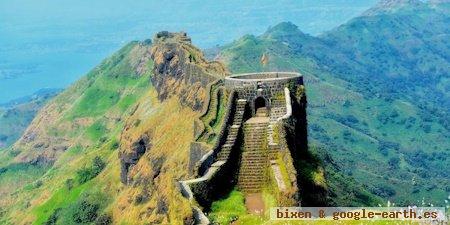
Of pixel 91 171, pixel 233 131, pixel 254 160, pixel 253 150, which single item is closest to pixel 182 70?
pixel 91 171

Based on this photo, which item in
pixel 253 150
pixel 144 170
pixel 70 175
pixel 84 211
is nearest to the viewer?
pixel 253 150

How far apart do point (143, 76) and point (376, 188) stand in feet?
206

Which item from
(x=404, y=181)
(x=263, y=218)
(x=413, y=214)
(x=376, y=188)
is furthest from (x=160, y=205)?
(x=404, y=181)

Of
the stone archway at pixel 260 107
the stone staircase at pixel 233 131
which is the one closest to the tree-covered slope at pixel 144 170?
the stone staircase at pixel 233 131

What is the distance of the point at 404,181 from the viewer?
614 feet

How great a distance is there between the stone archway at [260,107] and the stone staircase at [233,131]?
59 centimetres

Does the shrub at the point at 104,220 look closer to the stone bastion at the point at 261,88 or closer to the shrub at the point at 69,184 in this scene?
the shrub at the point at 69,184

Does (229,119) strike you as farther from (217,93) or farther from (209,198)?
(217,93)

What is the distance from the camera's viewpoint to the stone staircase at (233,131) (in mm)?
37500

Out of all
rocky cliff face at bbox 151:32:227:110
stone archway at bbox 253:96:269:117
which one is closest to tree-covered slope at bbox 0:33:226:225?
rocky cliff face at bbox 151:32:227:110

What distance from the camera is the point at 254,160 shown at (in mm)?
37438

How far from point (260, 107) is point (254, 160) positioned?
3295 mm

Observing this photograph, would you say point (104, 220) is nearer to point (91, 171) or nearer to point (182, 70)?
point (182, 70)

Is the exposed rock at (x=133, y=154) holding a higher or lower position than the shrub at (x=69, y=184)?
higher
